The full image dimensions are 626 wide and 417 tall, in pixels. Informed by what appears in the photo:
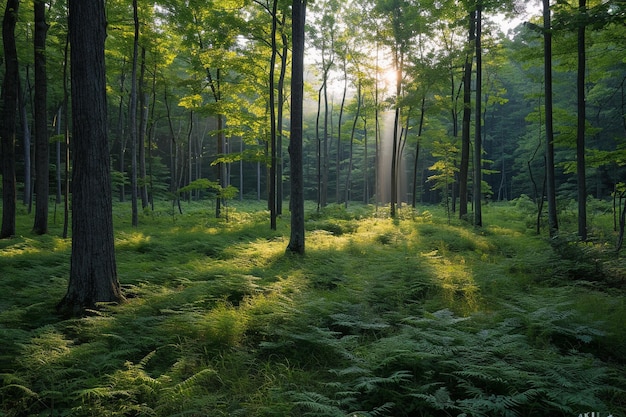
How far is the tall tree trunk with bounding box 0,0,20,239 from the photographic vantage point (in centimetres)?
1080

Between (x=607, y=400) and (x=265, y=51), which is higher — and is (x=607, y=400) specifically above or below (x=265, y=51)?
below

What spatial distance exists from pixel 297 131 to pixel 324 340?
6.92 metres

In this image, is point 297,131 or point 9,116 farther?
point 9,116

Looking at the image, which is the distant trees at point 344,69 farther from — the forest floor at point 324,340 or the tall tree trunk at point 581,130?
the forest floor at point 324,340

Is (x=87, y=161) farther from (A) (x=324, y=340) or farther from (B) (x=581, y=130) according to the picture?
(B) (x=581, y=130)

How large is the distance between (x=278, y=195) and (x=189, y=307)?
16.6 metres

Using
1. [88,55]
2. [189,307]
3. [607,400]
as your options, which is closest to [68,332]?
[189,307]

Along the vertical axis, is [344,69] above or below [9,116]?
above

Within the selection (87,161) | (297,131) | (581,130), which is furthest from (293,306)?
(581,130)

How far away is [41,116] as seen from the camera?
11.9 m

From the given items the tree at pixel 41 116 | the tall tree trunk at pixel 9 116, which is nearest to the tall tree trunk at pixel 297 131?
the tree at pixel 41 116

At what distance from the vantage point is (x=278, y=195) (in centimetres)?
2166

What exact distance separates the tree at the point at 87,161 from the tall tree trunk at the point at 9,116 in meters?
8.42

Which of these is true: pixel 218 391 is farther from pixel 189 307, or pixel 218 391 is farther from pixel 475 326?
pixel 475 326
